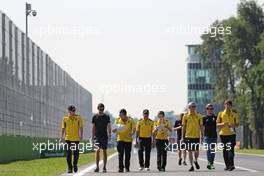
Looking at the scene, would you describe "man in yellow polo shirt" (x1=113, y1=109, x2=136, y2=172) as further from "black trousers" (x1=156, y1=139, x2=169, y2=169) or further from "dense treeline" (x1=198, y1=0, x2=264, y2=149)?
"dense treeline" (x1=198, y1=0, x2=264, y2=149)

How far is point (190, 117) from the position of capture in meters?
21.2

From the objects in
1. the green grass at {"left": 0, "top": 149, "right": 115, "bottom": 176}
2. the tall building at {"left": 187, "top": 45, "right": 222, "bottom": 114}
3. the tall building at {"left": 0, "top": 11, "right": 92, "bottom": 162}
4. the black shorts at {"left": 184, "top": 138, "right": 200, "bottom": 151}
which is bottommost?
the green grass at {"left": 0, "top": 149, "right": 115, "bottom": 176}

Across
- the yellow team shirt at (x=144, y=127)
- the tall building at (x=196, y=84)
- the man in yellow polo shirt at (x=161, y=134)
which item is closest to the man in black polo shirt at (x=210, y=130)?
the man in yellow polo shirt at (x=161, y=134)

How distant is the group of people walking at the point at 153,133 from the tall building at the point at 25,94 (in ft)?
36.4

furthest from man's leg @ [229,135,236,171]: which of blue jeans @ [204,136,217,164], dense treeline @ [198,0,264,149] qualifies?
dense treeline @ [198,0,264,149]

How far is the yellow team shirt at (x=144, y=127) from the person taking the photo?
71.5 feet

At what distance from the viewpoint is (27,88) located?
137ft

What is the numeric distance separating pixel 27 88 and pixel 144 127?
2093 cm

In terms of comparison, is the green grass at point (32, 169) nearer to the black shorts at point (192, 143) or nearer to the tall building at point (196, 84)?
the black shorts at point (192, 143)

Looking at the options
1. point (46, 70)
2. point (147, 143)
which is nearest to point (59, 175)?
point (147, 143)

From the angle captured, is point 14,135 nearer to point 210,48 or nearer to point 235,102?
point 235,102

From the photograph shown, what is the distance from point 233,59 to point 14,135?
4454cm

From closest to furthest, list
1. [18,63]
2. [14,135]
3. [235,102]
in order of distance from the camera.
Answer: [14,135] < [18,63] < [235,102]

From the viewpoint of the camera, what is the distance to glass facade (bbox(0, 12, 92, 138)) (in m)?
34.7
